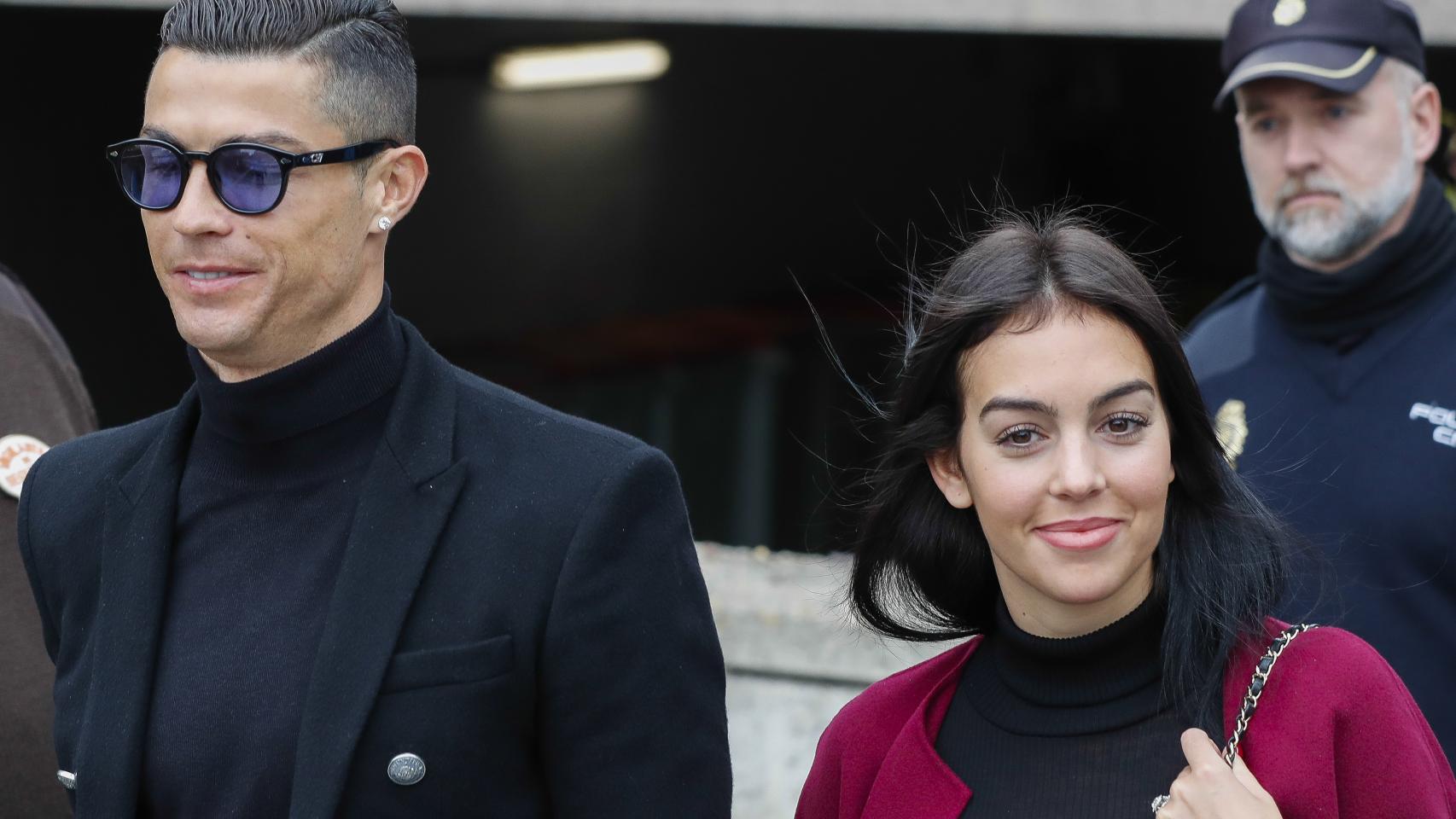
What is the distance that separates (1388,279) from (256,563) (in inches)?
85.7

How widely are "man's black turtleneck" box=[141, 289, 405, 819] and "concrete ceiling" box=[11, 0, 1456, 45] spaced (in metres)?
4.19

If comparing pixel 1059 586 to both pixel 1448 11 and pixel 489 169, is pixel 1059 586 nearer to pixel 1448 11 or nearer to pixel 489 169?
pixel 1448 11

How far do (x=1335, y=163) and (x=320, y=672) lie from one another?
7.39ft

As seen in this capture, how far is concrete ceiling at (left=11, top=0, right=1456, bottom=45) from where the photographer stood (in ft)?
19.6

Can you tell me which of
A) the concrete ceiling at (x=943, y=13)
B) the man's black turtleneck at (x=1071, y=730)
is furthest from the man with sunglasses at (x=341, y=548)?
the concrete ceiling at (x=943, y=13)

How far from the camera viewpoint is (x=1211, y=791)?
202 centimetres

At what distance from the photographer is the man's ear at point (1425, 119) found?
358cm

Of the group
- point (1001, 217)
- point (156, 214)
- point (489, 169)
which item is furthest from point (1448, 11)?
point (489, 169)

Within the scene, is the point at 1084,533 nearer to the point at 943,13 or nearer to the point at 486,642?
the point at 486,642

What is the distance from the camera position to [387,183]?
7.75ft

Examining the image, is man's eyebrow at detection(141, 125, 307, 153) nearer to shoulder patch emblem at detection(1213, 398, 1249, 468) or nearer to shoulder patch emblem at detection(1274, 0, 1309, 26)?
shoulder patch emblem at detection(1213, 398, 1249, 468)

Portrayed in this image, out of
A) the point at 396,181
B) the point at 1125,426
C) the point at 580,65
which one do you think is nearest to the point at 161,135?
the point at 396,181

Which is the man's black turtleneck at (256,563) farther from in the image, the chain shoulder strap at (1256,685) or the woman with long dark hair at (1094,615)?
the chain shoulder strap at (1256,685)

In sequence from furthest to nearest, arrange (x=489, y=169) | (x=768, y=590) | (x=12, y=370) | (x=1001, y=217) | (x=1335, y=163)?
1. (x=489, y=169)
2. (x=768, y=590)
3. (x=1335, y=163)
4. (x=12, y=370)
5. (x=1001, y=217)
